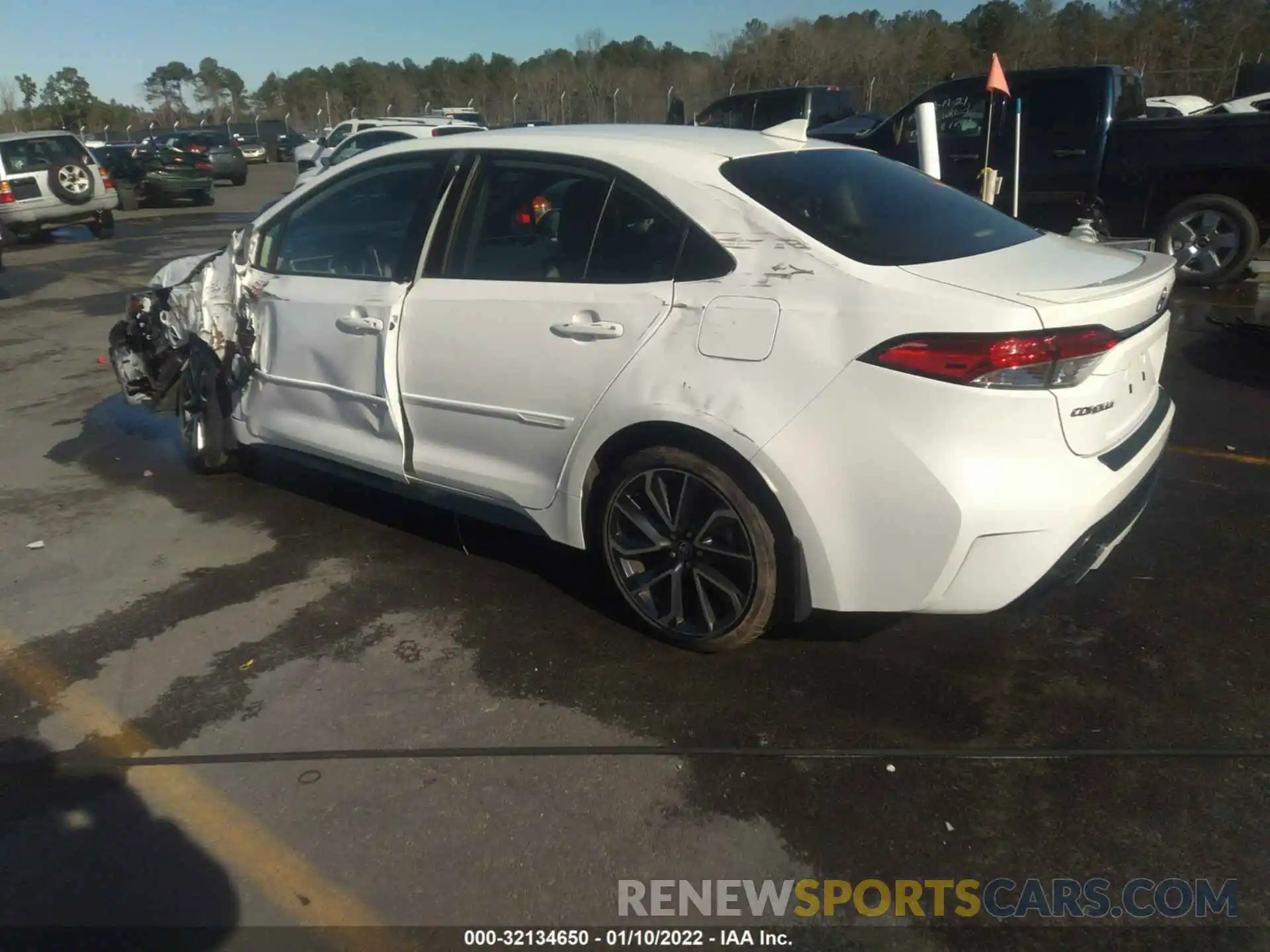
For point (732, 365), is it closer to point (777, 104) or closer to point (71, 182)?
point (777, 104)

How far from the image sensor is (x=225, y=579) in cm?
445

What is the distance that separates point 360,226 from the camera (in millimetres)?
4539

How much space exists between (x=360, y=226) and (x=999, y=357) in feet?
9.34

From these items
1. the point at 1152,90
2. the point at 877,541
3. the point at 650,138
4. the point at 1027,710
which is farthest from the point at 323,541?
the point at 1152,90

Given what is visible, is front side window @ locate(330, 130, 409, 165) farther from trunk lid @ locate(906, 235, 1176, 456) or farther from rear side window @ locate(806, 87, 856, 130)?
trunk lid @ locate(906, 235, 1176, 456)

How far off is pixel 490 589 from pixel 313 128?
6829 centimetres

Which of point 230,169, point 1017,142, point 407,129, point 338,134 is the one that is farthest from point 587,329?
point 230,169

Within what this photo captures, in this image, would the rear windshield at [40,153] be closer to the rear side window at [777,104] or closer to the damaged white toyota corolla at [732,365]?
the rear side window at [777,104]

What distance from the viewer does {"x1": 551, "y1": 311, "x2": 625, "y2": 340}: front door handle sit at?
3.47 m

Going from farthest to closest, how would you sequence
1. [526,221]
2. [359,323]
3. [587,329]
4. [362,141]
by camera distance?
[362,141] → [359,323] → [526,221] → [587,329]

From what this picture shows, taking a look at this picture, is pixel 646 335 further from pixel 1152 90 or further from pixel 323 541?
pixel 1152 90

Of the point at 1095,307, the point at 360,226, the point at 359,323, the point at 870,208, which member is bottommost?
the point at 359,323

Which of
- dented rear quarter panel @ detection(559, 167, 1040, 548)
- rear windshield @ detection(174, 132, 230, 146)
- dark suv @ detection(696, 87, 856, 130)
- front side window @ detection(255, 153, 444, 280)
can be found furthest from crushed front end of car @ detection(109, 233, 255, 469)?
rear windshield @ detection(174, 132, 230, 146)

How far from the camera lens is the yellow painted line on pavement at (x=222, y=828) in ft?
8.38
